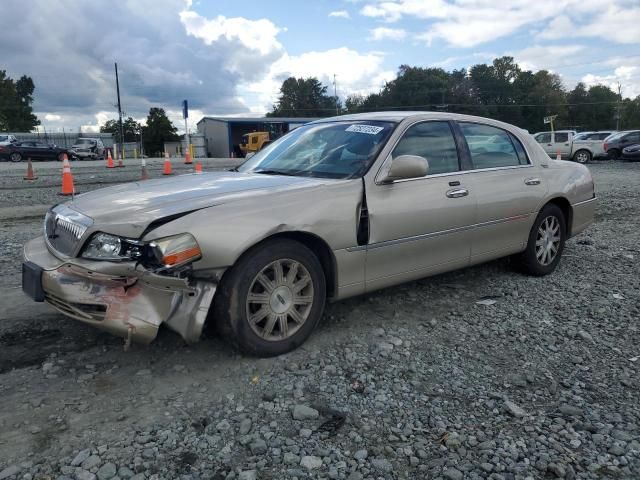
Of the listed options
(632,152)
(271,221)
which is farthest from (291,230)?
(632,152)

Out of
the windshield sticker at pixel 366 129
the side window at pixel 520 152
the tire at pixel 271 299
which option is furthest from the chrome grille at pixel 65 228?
the side window at pixel 520 152

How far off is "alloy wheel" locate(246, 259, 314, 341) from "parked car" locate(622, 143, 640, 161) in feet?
81.3

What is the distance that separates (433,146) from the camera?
422 cm

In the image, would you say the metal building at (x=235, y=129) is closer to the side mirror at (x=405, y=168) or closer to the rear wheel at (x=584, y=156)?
the rear wheel at (x=584, y=156)

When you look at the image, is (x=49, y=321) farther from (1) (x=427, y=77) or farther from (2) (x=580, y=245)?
(1) (x=427, y=77)

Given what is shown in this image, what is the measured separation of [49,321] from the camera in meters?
3.80

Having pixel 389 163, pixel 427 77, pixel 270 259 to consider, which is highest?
pixel 427 77

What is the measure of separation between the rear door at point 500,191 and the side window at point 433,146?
21 cm

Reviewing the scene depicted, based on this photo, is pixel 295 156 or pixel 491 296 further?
pixel 491 296

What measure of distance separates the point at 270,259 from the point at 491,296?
2355 mm

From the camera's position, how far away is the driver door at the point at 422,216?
144 inches

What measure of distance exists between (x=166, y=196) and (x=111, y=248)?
1.64ft

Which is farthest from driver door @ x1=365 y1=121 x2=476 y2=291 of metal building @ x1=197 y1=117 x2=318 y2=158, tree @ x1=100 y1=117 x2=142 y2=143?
tree @ x1=100 y1=117 x2=142 y2=143

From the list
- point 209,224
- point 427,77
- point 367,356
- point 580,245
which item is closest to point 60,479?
point 209,224
